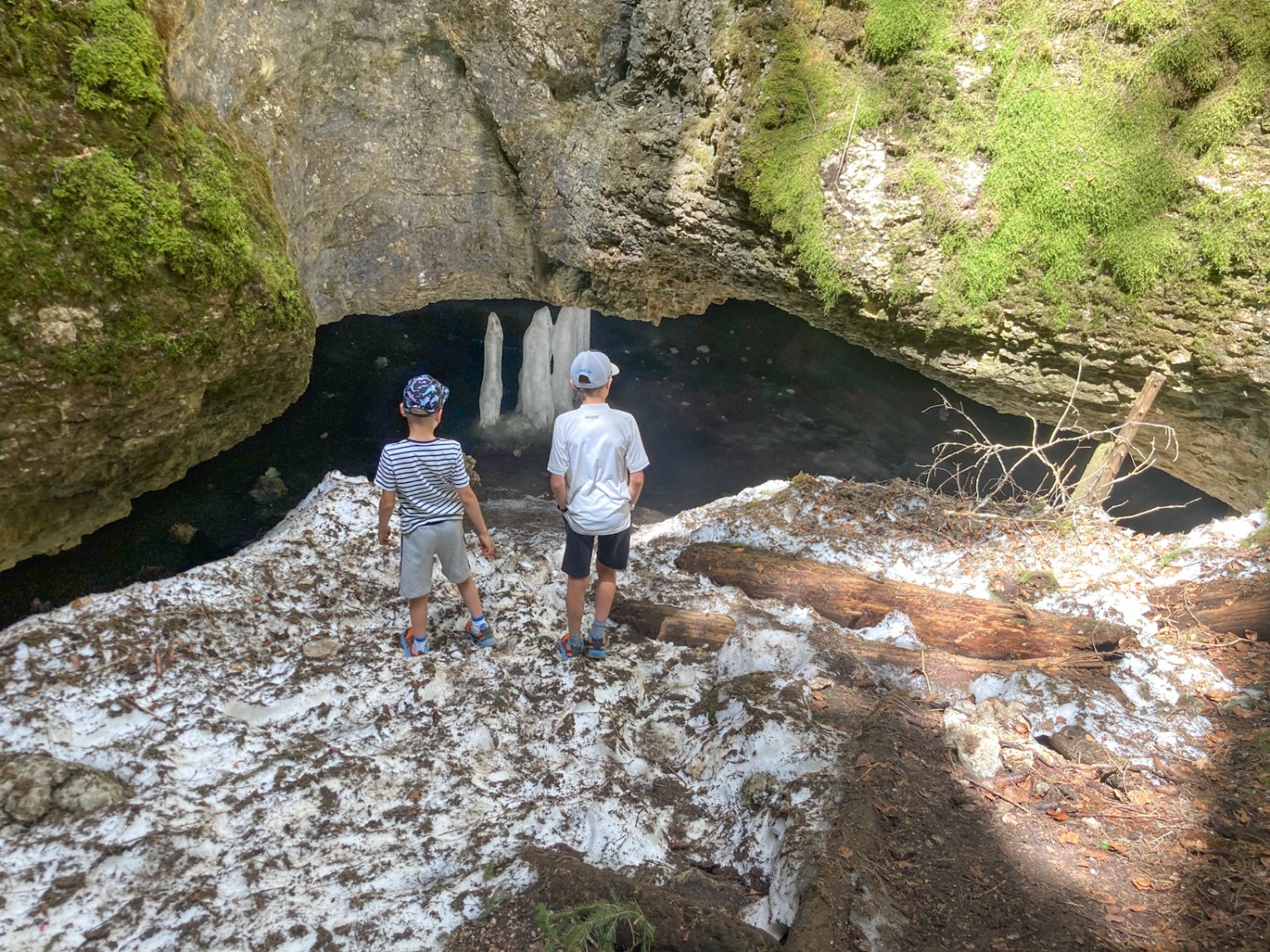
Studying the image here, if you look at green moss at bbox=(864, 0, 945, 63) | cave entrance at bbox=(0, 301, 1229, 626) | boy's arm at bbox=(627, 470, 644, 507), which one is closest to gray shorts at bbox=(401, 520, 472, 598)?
boy's arm at bbox=(627, 470, 644, 507)

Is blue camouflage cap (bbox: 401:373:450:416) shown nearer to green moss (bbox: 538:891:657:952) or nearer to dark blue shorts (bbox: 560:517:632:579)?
dark blue shorts (bbox: 560:517:632:579)

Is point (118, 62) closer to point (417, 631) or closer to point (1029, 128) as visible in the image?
point (417, 631)

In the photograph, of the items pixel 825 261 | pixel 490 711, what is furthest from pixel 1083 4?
pixel 490 711

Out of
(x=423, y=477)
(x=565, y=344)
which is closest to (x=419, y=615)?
(x=423, y=477)

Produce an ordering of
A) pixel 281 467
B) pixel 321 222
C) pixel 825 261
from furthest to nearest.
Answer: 1. pixel 281 467
2. pixel 321 222
3. pixel 825 261

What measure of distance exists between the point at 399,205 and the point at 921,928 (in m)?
6.33

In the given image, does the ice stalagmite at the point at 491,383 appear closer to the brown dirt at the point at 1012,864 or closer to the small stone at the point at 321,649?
the small stone at the point at 321,649

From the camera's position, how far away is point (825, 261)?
5004mm

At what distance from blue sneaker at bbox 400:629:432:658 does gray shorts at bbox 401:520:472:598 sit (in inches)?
12.0

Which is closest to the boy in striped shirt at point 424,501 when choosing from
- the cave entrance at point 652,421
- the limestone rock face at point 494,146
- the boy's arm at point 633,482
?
the boy's arm at point 633,482

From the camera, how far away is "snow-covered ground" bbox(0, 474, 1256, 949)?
2568 mm

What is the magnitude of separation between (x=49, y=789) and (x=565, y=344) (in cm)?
1008

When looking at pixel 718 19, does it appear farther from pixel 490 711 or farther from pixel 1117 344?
pixel 490 711

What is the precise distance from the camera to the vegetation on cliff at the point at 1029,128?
4027 mm
